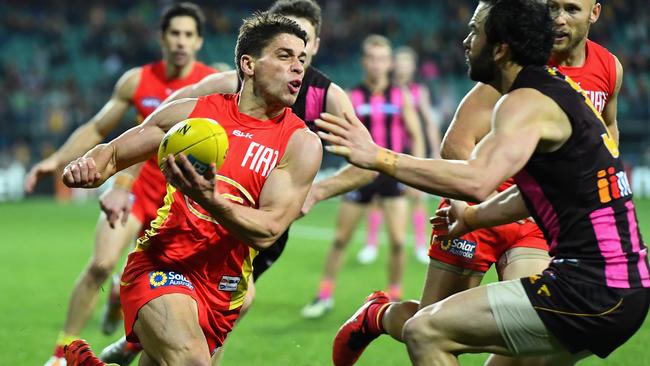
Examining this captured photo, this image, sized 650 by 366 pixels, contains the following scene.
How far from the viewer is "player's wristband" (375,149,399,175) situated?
4.12 m

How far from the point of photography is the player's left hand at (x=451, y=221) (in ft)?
16.4

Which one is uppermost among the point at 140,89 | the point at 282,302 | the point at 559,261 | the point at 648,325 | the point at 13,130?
the point at 559,261

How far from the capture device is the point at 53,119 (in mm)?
25469

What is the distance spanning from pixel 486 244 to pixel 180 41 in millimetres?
3691

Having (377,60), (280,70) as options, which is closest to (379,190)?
(377,60)

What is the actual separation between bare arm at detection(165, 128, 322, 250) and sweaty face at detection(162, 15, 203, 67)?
3334 mm

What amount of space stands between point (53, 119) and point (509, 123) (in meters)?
22.8

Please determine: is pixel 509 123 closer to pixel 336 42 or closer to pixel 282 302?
pixel 282 302

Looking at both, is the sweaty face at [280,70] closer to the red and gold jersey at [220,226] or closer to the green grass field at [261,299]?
the red and gold jersey at [220,226]

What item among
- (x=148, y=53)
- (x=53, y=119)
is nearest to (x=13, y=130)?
(x=53, y=119)

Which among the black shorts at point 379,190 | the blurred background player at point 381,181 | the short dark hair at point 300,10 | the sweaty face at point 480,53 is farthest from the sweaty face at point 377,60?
the sweaty face at point 480,53

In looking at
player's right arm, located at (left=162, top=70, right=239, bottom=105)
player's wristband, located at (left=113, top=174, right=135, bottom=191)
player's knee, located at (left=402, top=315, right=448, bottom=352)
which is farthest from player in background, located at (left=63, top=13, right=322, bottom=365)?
player's wristband, located at (left=113, top=174, right=135, bottom=191)

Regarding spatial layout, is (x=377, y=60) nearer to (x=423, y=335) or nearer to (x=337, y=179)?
(x=337, y=179)

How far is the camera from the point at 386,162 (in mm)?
4133
